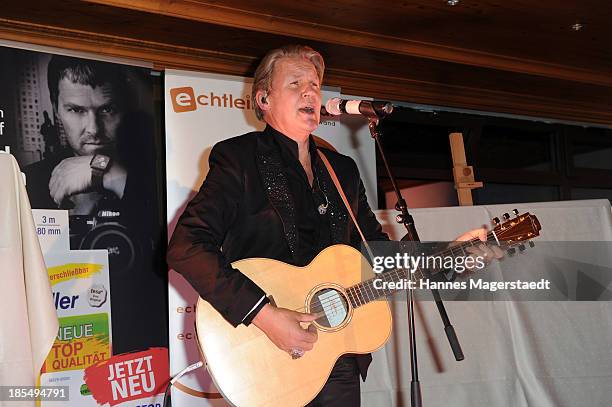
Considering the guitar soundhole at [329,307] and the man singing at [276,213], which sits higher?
the man singing at [276,213]

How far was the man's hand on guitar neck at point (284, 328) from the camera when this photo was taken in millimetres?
2035

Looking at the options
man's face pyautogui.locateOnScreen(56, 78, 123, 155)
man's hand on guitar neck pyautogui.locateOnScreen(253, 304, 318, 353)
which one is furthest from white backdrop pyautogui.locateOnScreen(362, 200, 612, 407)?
man's face pyautogui.locateOnScreen(56, 78, 123, 155)

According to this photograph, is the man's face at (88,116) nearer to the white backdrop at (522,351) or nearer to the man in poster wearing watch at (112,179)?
the man in poster wearing watch at (112,179)

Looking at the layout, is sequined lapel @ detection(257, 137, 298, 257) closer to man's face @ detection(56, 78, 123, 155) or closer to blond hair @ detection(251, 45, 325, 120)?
blond hair @ detection(251, 45, 325, 120)

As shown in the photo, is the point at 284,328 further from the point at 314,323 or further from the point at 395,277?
the point at 395,277

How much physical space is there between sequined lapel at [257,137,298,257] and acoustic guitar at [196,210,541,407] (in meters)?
0.11

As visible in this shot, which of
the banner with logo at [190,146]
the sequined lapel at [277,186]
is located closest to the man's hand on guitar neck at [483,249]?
the sequined lapel at [277,186]

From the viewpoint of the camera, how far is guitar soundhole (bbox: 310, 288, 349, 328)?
2.16m

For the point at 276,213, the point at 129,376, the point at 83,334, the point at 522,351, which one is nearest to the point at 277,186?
the point at 276,213

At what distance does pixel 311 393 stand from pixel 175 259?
1.73ft

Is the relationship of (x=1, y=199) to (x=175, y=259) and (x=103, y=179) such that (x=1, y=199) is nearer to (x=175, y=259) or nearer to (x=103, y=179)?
(x=175, y=259)

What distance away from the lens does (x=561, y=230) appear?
3.55 metres

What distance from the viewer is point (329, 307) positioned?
7.19 ft

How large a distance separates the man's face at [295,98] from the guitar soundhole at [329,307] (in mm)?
498
